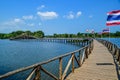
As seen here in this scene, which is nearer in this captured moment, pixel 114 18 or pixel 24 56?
pixel 114 18

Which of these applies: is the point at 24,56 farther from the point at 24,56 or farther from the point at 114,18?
the point at 114,18

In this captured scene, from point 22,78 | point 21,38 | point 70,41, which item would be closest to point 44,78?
point 22,78

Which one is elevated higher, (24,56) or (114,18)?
(114,18)

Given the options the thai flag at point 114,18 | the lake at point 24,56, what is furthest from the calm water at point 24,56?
the thai flag at point 114,18

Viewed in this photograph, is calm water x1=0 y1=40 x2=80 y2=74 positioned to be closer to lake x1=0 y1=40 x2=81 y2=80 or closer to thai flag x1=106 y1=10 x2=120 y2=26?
lake x1=0 y1=40 x2=81 y2=80

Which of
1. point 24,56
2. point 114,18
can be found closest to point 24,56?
point 24,56

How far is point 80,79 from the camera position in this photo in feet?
31.2

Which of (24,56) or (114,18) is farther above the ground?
(114,18)

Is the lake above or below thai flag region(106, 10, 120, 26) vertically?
below

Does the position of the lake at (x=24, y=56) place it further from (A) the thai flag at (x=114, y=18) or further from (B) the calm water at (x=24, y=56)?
(A) the thai flag at (x=114, y=18)

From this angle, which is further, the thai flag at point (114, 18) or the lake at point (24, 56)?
the lake at point (24, 56)

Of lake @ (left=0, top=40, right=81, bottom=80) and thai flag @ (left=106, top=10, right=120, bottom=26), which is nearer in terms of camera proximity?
thai flag @ (left=106, top=10, right=120, bottom=26)

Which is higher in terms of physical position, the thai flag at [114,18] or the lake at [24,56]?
the thai flag at [114,18]

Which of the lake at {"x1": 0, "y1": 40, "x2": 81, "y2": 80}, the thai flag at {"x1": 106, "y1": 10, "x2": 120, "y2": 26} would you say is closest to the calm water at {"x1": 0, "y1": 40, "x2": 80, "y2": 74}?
the lake at {"x1": 0, "y1": 40, "x2": 81, "y2": 80}
